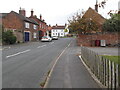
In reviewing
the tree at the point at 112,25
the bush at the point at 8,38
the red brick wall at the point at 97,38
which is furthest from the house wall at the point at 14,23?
the tree at the point at 112,25

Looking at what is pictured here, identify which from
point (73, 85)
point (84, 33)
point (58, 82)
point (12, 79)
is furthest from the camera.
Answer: point (84, 33)

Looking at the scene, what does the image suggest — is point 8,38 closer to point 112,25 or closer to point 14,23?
point 14,23

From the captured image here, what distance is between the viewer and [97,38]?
28.0 metres

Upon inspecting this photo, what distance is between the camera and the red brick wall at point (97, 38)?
27359 mm

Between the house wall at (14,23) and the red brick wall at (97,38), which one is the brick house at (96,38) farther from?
the house wall at (14,23)

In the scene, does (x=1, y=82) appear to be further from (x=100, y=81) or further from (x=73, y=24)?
(x=73, y=24)

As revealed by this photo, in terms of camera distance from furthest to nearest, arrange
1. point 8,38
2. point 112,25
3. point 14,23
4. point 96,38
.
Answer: point 14,23
point 112,25
point 8,38
point 96,38

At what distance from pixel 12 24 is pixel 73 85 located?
36279mm

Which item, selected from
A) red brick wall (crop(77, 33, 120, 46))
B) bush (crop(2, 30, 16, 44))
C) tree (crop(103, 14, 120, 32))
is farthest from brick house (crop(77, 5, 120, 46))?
bush (crop(2, 30, 16, 44))

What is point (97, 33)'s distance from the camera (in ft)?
92.4

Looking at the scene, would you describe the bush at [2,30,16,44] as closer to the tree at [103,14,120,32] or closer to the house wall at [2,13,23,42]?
the house wall at [2,13,23,42]

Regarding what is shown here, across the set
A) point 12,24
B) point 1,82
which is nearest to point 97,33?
point 12,24

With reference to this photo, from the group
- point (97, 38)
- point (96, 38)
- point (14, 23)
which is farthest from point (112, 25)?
point (14, 23)

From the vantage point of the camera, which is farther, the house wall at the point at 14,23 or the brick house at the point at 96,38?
the house wall at the point at 14,23
